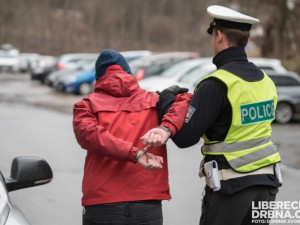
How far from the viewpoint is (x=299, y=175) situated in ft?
32.9

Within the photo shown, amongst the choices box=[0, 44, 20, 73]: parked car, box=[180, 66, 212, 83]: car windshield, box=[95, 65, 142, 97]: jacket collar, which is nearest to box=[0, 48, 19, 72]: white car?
box=[0, 44, 20, 73]: parked car

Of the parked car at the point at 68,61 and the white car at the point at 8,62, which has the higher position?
the parked car at the point at 68,61

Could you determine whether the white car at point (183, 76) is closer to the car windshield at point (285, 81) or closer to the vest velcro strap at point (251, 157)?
the car windshield at point (285, 81)

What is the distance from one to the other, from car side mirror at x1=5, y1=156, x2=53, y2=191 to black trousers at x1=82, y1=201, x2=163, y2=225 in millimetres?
407

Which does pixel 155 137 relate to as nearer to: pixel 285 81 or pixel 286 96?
pixel 286 96

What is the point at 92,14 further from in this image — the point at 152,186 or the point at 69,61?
the point at 152,186

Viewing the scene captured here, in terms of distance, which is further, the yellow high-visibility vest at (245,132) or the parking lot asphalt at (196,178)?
the parking lot asphalt at (196,178)

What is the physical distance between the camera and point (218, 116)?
11.1 feet

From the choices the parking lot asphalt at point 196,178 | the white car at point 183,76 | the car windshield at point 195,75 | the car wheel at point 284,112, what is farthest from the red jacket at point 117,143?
the car wheel at point 284,112

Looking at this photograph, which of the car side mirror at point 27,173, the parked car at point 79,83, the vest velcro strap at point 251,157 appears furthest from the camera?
the parked car at point 79,83

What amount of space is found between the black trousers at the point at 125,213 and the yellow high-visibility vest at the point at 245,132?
462mm

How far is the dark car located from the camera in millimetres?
18531

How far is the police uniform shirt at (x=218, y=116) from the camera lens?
11.0 ft

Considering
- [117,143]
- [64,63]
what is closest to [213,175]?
[117,143]
